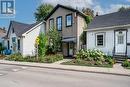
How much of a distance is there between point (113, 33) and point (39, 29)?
41.2 feet

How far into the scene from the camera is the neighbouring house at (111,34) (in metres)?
20.6

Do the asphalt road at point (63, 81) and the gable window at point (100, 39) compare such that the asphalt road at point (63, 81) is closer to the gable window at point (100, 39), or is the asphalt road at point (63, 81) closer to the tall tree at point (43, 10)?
the gable window at point (100, 39)

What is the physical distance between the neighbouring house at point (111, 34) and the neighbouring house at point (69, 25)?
1636 millimetres

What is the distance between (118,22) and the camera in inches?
854

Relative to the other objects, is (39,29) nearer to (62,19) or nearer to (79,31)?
(62,19)

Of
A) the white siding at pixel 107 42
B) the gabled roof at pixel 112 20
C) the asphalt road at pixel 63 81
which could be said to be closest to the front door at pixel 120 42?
the white siding at pixel 107 42

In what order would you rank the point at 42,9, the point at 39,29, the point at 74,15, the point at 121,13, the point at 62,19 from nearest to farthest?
1. the point at 121,13
2. the point at 74,15
3. the point at 62,19
4. the point at 39,29
5. the point at 42,9

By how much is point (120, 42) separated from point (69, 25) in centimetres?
756

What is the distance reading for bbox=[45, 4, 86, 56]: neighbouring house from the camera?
25.0 m

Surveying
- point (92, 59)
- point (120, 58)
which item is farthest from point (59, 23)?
point (120, 58)

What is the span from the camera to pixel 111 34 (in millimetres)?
21578

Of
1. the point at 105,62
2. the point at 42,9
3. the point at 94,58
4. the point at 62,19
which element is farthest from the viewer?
the point at 42,9

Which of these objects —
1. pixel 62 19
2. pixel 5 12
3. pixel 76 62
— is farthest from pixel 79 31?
pixel 5 12

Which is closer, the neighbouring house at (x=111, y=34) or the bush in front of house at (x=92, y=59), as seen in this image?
the bush in front of house at (x=92, y=59)
